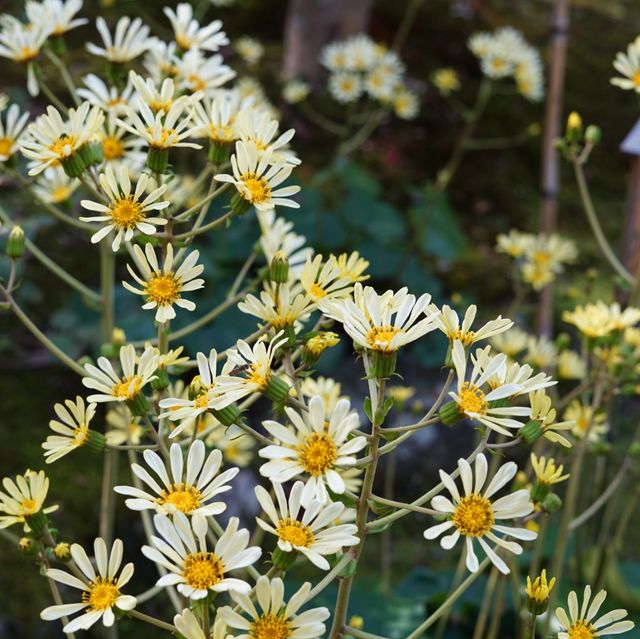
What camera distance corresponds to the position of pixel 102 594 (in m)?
0.79

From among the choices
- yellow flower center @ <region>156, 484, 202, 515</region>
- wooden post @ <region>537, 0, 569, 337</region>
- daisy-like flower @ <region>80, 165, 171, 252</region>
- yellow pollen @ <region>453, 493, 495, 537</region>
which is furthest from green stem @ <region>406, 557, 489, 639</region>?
wooden post @ <region>537, 0, 569, 337</region>

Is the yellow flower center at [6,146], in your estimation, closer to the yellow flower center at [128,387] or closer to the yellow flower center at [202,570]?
the yellow flower center at [128,387]

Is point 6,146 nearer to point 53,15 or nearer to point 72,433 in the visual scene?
point 53,15

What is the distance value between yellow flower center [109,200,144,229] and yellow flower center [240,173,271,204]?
4.6 inches

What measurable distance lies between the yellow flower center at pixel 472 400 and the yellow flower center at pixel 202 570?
0.26 m

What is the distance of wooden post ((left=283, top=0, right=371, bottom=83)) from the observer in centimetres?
387

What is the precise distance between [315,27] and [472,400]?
3458 millimetres

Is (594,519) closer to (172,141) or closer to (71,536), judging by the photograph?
(71,536)

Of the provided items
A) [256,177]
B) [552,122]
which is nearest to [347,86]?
[552,122]

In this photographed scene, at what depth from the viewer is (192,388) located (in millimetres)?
842

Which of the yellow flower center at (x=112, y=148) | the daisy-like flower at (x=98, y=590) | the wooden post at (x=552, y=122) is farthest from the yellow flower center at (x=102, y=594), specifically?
the wooden post at (x=552, y=122)

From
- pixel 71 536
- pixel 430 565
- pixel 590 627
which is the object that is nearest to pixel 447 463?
pixel 430 565

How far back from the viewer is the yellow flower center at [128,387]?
2.82ft

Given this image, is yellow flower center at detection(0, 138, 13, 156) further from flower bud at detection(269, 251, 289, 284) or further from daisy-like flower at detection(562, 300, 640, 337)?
daisy-like flower at detection(562, 300, 640, 337)
